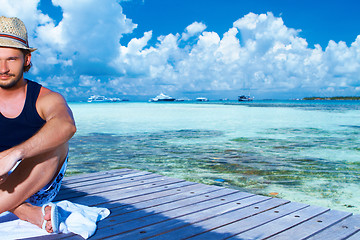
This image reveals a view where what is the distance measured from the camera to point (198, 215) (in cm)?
352

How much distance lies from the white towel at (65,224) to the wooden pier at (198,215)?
3.3 inches

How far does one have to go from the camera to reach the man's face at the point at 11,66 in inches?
103

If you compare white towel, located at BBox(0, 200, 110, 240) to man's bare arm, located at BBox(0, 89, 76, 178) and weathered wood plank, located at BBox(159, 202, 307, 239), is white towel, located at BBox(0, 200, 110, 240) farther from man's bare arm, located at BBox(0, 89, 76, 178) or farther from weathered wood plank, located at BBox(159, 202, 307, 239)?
man's bare arm, located at BBox(0, 89, 76, 178)

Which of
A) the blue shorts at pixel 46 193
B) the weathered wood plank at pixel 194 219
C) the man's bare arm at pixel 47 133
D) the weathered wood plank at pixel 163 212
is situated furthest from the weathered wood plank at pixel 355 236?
the blue shorts at pixel 46 193

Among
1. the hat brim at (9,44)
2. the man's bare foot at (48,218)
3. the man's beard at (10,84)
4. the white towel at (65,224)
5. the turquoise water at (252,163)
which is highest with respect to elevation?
the hat brim at (9,44)

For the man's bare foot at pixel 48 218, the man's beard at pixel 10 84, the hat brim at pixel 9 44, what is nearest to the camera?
the hat brim at pixel 9 44

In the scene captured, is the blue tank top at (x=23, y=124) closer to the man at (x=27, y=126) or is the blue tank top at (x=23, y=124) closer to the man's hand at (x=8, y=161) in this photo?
the man at (x=27, y=126)

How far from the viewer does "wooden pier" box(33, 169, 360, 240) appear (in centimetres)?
299

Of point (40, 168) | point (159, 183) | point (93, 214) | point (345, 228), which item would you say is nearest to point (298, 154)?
point (159, 183)

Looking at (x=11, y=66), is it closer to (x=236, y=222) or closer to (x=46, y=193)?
(x=46, y=193)

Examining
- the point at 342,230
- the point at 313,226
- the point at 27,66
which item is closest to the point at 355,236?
the point at 342,230

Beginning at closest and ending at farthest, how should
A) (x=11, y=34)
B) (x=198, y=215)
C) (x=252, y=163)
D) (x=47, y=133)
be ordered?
(x=47, y=133) → (x=11, y=34) → (x=198, y=215) → (x=252, y=163)

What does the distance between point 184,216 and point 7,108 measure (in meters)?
2.06

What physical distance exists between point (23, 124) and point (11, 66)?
0.51 metres
